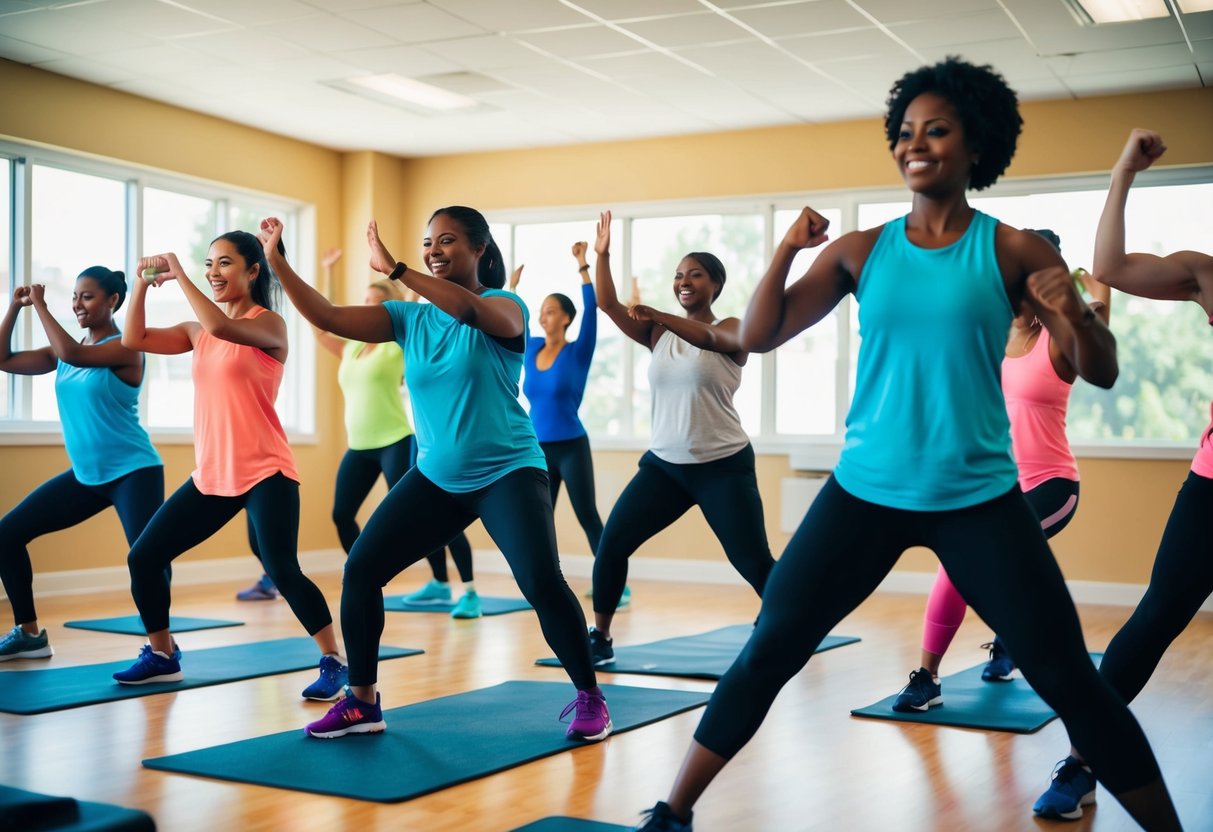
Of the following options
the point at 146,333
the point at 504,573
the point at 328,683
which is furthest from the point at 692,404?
the point at 504,573

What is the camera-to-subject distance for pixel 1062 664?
2.01 metres

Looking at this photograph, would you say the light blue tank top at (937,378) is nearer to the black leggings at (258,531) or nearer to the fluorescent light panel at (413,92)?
the black leggings at (258,531)

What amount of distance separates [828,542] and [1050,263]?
0.56 m

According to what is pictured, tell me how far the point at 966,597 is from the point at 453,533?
149 centimetres

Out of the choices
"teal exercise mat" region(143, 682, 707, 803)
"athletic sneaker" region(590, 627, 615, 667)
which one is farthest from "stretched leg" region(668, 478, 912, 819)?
"athletic sneaker" region(590, 627, 615, 667)

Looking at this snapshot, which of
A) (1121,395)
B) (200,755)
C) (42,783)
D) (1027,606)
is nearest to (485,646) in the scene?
(200,755)

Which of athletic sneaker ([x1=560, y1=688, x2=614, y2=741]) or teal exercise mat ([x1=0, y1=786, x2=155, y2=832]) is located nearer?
teal exercise mat ([x1=0, y1=786, x2=155, y2=832])

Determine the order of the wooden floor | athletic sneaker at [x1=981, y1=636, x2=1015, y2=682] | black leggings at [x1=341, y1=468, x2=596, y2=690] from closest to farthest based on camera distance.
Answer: the wooden floor → black leggings at [x1=341, y1=468, x2=596, y2=690] → athletic sneaker at [x1=981, y1=636, x2=1015, y2=682]

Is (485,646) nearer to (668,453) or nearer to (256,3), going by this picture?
(668,453)

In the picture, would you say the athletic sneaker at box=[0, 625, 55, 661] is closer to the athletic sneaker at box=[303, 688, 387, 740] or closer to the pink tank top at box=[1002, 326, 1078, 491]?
the athletic sneaker at box=[303, 688, 387, 740]

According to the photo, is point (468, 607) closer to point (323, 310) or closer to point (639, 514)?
point (639, 514)

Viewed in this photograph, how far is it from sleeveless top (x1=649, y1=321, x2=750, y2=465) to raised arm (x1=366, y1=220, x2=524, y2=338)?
4.19 feet

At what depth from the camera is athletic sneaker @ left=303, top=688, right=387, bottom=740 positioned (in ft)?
10.9

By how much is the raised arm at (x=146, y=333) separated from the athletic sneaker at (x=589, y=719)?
1.68 meters
